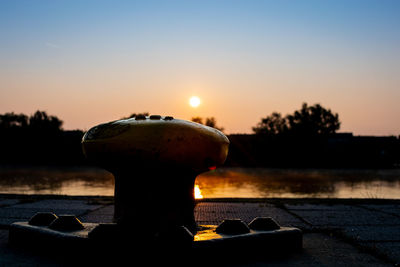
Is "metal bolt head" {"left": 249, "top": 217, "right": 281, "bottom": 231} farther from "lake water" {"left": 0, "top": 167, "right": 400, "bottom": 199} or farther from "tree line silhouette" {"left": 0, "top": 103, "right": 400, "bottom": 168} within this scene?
"tree line silhouette" {"left": 0, "top": 103, "right": 400, "bottom": 168}

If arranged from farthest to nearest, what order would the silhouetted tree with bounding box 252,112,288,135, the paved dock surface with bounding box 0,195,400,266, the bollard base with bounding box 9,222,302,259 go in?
the silhouetted tree with bounding box 252,112,288,135
the paved dock surface with bounding box 0,195,400,266
the bollard base with bounding box 9,222,302,259

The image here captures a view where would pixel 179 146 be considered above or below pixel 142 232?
above

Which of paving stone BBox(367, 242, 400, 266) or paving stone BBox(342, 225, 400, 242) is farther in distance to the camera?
paving stone BBox(342, 225, 400, 242)

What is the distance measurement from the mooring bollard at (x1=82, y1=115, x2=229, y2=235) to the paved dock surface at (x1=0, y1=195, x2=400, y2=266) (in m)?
0.38

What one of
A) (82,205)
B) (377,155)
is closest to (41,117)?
(377,155)

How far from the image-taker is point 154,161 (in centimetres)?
177

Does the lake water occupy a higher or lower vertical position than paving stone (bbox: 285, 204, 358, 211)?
lower

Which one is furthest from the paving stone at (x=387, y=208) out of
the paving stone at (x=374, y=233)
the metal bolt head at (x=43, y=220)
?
the metal bolt head at (x=43, y=220)

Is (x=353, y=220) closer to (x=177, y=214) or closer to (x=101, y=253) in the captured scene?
(x=177, y=214)

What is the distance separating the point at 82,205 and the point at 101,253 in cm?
236

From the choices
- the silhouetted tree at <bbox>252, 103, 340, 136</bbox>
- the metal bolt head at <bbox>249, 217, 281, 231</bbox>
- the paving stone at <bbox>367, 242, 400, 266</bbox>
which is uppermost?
the silhouetted tree at <bbox>252, 103, 340, 136</bbox>

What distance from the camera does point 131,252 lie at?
1.51 m

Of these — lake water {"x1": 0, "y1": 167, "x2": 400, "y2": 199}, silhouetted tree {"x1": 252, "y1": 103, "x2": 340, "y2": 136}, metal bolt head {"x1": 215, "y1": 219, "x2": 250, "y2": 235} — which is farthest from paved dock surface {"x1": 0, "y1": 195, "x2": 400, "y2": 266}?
silhouetted tree {"x1": 252, "y1": 103, "x2": 340, "y2": 136}

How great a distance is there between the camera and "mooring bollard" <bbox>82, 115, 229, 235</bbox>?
1764mm
